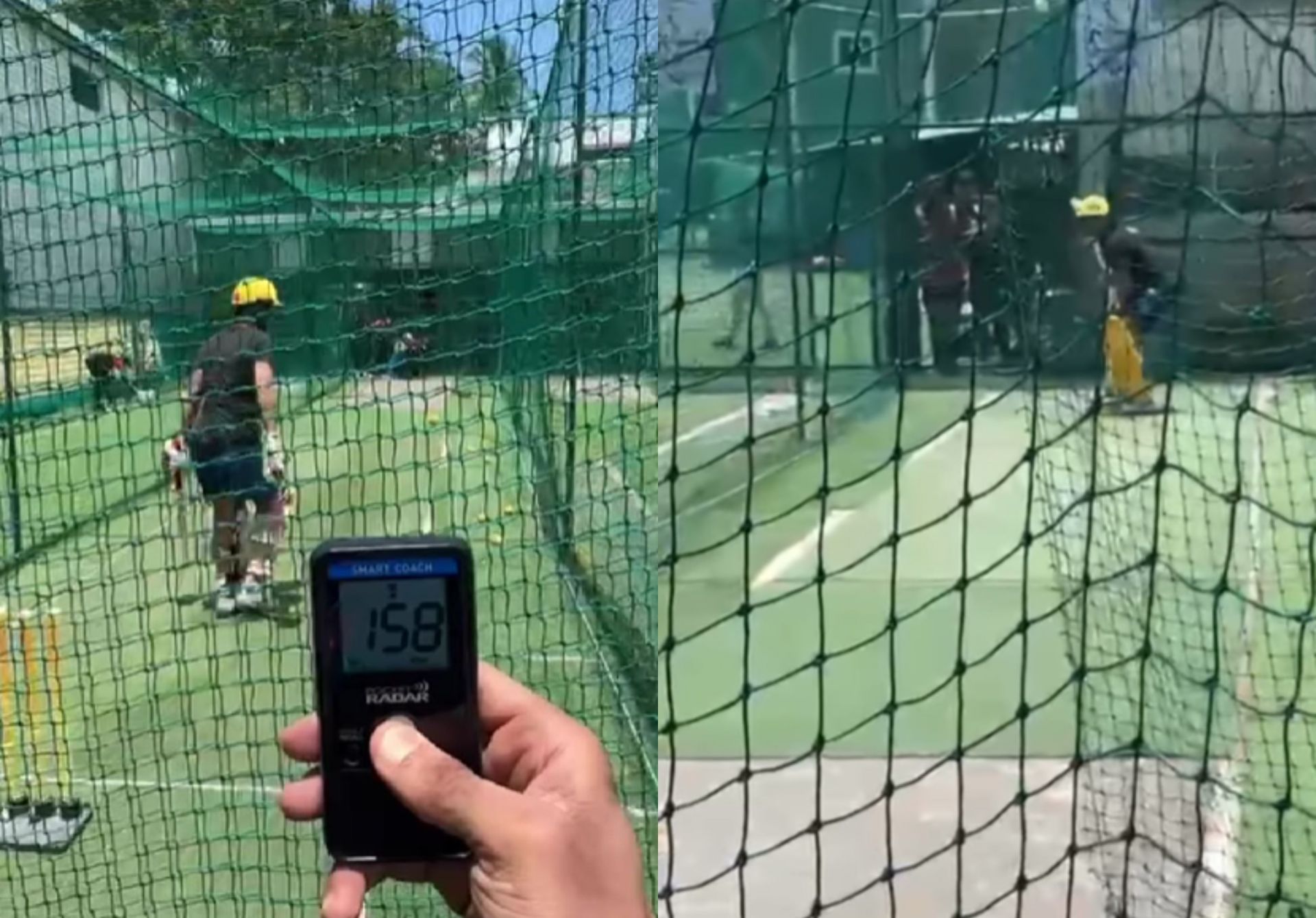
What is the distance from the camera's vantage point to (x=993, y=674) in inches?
164

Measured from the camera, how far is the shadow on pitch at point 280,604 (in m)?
4.20

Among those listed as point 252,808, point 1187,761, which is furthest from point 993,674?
point 252,808

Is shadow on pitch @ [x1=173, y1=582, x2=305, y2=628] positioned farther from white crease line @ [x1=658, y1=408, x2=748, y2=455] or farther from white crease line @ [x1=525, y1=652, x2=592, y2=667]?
white crease line @ [x1=658, y1=408, x2=748, y2=455]

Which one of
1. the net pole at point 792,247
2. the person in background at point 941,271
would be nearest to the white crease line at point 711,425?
the net pole at point 792,247

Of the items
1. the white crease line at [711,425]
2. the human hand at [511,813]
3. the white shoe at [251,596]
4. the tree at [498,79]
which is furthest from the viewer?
the white crease line at [711,425]

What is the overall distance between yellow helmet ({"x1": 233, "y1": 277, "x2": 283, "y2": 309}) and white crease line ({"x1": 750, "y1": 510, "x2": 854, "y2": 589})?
177 cm

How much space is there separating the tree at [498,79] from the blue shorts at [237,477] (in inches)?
55.9

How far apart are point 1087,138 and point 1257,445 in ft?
9.87

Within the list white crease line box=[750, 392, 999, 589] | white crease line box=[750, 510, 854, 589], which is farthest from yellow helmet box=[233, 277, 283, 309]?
white crease line box=[750, 510, 854, 589]

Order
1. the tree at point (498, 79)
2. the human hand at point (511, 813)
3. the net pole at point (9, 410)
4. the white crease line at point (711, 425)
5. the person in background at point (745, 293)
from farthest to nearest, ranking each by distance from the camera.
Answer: the white crease line at point (711, 425) → the net pole at point (9, 410) → the person in background at point (745, 293) → the tree at point (498, 79) → the human hand at point (511, 813)

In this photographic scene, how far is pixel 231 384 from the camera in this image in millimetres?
4000

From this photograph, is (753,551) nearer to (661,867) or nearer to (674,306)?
(661,867)

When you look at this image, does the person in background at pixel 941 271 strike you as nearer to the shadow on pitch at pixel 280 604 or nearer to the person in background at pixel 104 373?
the shadow on pitch at pixel 280 604

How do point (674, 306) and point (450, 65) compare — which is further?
point (450, 65)
